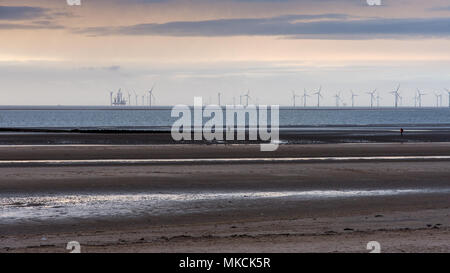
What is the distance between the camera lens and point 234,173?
27.8 meters

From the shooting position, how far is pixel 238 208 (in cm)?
1856

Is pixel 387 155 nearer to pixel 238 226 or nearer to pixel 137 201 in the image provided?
pixel 137 201

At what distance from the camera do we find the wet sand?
44.3 ft

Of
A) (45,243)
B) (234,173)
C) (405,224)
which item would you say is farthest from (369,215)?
(234,173)

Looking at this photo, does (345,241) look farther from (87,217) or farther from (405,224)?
(87,217)

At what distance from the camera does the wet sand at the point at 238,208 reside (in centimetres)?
1350

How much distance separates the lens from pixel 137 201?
19.9 meters

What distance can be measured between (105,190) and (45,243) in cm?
902

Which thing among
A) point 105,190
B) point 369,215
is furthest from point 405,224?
point 105,190

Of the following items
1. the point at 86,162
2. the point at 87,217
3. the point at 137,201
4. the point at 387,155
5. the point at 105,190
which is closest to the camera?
the point at 87,217

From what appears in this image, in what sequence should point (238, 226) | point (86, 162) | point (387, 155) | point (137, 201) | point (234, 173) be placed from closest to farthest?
1. point (238, 226)
2. point (137, 201)
3. point (234, 173)
4. point (86, 162)
5. point (387, 155)
